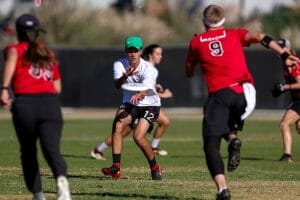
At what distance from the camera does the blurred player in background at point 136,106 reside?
15.2 m

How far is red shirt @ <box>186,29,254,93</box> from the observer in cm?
1195

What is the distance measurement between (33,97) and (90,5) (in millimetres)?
47127

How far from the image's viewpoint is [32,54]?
435 inches

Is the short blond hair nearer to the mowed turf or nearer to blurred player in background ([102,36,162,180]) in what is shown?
the mowed turf

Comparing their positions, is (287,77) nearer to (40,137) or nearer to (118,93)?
(40,137)

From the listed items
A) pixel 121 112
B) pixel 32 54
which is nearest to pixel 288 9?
pixel 121 112

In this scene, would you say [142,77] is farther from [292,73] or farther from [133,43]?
[292,73]

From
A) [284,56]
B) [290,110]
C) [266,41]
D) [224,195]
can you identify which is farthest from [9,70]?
[290,110]

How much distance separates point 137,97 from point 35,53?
15.5ft

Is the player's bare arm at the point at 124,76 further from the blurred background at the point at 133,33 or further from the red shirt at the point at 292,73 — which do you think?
the blurred background at the point at 133,33

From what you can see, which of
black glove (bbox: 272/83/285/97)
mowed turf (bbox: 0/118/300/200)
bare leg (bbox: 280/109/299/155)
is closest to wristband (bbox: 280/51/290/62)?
mowed turf (bbox: 0/118/300/200)

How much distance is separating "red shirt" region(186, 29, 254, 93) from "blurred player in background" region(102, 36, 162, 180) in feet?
10.5

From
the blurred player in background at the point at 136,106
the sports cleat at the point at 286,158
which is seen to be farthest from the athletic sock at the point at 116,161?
the sports cleat at the point at 286,158

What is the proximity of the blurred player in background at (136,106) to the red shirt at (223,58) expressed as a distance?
319 centimetres
